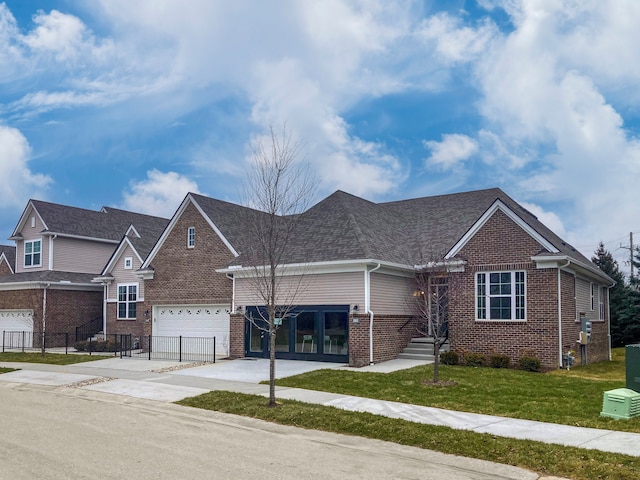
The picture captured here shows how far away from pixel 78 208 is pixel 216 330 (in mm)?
17277

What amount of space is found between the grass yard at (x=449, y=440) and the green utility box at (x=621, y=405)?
9.97 feet

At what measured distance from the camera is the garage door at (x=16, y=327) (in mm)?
33719

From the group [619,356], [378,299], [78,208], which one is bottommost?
[619,356]

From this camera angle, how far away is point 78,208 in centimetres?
3847

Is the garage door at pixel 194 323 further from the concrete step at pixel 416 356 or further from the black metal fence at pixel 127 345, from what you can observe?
the concrete step at pixel 416 356

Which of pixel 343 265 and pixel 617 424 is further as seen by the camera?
pixel 343 265

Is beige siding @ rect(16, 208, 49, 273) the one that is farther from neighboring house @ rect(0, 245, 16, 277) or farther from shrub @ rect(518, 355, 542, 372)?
shrub @ rect(518, 355, 542, 372)

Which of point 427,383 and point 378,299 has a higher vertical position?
point 378,299

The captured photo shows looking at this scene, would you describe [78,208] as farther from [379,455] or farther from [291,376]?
[379,455]

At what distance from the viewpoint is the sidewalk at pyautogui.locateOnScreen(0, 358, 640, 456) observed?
1043 centimetres

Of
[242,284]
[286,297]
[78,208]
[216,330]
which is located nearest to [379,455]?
[286,297]

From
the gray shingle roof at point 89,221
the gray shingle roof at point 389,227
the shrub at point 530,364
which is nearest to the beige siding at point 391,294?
the gray shingle roof at point 389,227

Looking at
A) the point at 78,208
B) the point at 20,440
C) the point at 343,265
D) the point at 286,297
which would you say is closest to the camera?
the point at 20,440

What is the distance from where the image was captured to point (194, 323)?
27266 mm
